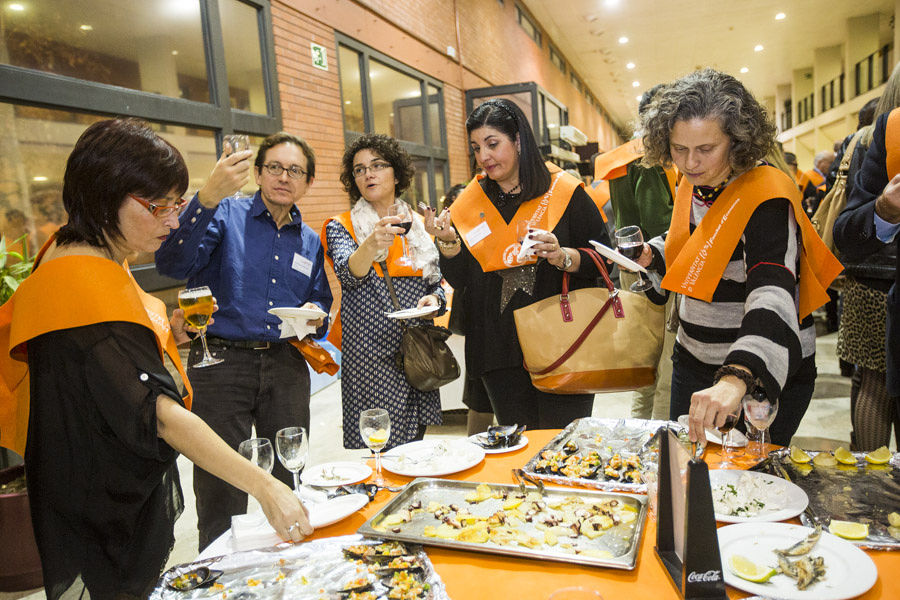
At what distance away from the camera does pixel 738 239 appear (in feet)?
5.08

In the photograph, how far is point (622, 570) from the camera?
105 cm

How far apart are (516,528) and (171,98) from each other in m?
4.03

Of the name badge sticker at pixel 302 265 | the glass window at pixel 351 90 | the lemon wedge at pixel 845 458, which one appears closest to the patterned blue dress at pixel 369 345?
the name badge sticker at pixel 302 265

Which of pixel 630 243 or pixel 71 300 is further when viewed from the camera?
pixel 630 243

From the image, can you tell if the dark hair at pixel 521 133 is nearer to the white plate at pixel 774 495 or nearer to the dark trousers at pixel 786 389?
the dark trousers at pixel 786 389

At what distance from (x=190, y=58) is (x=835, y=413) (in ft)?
17.2

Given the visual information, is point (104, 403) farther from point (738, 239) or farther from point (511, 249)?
point (738, 239)

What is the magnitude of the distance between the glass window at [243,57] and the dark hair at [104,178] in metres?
3.74

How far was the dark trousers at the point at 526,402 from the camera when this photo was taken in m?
2.16

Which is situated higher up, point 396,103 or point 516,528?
point 396,103

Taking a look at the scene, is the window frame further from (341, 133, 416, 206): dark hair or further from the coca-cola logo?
the coca-cola logo

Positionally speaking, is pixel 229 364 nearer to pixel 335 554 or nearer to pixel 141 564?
pixel 141 564

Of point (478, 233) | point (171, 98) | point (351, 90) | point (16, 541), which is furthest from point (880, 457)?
point (351, 90)

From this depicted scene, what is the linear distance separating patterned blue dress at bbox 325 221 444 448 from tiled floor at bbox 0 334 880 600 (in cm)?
117
